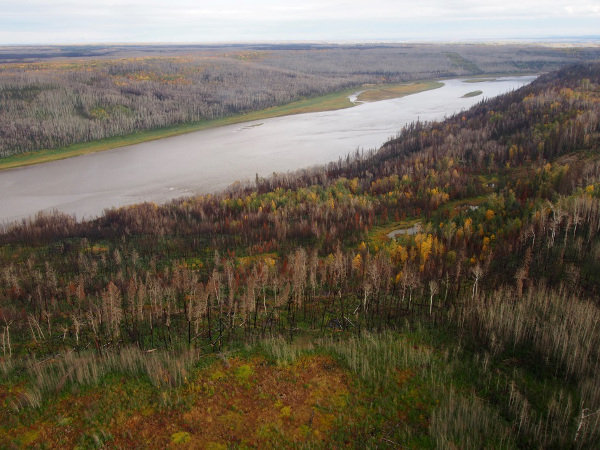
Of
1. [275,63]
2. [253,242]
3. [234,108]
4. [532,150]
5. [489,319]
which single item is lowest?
[253,242]

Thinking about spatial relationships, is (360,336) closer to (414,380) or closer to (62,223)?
(414,380)

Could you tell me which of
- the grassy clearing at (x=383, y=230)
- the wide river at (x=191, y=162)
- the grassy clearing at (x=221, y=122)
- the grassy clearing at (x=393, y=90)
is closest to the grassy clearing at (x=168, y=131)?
the grassy clearing at (x=221, y=122)

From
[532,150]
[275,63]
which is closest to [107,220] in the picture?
[532,150]

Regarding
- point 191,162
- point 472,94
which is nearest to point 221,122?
point 191,162

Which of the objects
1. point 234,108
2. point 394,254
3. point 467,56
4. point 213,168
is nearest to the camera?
point 394,254

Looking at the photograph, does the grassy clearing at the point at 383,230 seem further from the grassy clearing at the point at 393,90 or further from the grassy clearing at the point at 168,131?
the grassy clearing at the point at 393,90

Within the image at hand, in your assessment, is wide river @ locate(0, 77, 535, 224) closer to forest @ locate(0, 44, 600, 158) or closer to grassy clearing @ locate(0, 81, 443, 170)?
grassy clearing @ locate(0, 81, 443, 170)

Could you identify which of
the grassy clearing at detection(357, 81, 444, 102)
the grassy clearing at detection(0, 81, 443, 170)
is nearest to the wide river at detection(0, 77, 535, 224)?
the grassy clearing at detection(0, 81, 443, 170)
